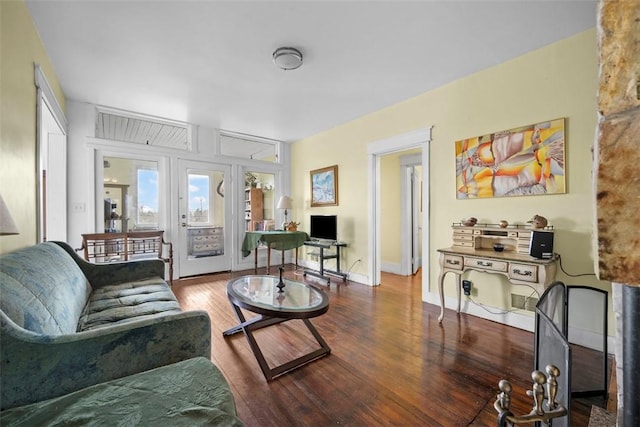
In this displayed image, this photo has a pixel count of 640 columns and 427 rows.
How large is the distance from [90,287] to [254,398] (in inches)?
64.3

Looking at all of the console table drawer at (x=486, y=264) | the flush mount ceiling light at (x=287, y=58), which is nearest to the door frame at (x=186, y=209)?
the flush mount ceiling light at (x=287, y=58)

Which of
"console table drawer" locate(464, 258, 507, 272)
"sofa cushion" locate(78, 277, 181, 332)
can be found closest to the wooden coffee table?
"sofa cushion" locate(78, 277, 181, 332)

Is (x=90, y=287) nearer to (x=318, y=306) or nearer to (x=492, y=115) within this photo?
(x=318, y=306)

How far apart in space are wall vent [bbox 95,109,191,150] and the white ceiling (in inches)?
17.0

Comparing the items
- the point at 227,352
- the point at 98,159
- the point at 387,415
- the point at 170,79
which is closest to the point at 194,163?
the point at 98,159

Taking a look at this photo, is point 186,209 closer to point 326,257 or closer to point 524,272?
point 326,257

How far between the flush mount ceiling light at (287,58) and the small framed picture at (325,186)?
7.11 ft

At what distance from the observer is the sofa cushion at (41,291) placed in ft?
3.46

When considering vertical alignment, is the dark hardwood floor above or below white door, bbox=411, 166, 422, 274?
below

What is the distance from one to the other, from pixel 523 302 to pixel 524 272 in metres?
0.54

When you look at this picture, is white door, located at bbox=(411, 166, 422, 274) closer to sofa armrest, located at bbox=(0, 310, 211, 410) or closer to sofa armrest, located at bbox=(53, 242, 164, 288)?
sofa armrest, located at bbox=(53, 242, 164, 288)

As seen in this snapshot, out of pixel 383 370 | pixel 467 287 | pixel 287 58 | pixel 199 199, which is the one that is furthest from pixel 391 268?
pixel 287 58

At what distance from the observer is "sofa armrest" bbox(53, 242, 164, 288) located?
2268mm

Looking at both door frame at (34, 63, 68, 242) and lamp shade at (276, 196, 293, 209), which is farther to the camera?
lamp shade at (276, 196, 293, 209)
